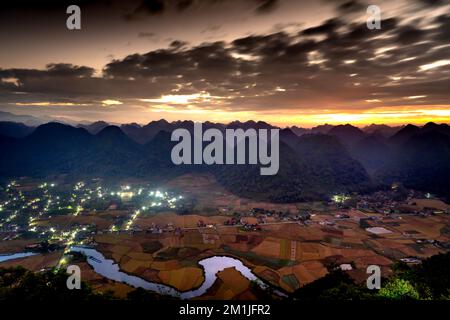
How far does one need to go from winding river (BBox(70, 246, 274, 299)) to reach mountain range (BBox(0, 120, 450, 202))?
163ft

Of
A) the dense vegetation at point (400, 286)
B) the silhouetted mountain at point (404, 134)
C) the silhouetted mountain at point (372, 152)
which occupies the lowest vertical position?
the dense vegetation at point (400, 286)

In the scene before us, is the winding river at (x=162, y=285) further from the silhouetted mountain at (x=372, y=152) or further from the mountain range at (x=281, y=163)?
the silhouetted mountain at (x=372, y=152)

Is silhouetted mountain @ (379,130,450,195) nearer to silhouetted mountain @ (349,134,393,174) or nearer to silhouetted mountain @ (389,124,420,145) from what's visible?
silhouetted mountain @ (349,134,393,174)

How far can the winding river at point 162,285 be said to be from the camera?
35.8 m

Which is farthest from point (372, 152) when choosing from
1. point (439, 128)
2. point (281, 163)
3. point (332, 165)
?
point (281, 163)

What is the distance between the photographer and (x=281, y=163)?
4525 inches

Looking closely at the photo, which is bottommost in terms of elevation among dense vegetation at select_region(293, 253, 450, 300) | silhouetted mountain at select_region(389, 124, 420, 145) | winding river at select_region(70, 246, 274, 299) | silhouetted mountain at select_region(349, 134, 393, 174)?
winding river at select_region(70, 246, 274, 299)

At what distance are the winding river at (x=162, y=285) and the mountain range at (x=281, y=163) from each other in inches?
1957

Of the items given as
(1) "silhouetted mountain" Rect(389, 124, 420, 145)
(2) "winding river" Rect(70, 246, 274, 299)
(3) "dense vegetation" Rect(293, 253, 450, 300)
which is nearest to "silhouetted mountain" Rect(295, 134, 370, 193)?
(2) "winding river" Rect(70, 246, 274, 299)

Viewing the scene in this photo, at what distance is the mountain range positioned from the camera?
349 ft

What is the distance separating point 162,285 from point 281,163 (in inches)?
3343

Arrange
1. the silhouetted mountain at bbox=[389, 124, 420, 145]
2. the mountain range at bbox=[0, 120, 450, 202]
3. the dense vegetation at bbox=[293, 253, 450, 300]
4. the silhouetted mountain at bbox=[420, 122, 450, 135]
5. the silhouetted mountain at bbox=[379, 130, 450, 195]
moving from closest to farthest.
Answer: the dense vegetation at bbox=[293, 253, 450, 300], the mountain range at bbox=[0, 120, 450, 202], the silhouetted mountain at bbox=[379, 130, 450, 195], the silhouetted mountain at bbox=[420, 122, 450, 135], the silhouetted mountain at bbox=[389, 124, 420, 145]

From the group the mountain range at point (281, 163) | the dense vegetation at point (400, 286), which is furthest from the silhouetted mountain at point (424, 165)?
the dense vegetation at point (400, 286)
